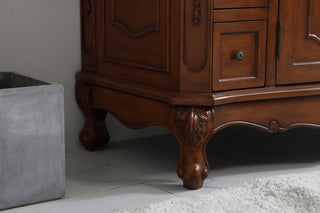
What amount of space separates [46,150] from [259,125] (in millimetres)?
542

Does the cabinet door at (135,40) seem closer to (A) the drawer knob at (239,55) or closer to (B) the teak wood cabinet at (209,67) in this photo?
(B) the teak wood cabinet at (209,67)

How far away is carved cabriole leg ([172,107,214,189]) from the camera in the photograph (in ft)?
3.98

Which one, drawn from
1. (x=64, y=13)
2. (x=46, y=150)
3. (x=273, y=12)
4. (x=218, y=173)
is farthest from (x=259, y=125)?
(x=64, y=13)

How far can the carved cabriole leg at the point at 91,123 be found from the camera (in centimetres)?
157

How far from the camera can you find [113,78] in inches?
57.9

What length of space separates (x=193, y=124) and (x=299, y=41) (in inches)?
14.6

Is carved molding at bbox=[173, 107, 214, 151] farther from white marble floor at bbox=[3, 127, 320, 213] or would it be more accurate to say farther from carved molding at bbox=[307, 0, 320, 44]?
carved molding at bbox=[307, 0, 320, 44]

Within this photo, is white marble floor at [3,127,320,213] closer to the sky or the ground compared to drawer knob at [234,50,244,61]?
closer to the ground

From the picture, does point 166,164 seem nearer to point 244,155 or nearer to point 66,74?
point 244,155

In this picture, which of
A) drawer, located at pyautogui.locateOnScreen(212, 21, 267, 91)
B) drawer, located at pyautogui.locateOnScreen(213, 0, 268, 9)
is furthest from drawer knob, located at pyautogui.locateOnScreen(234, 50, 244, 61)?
drawer, located at pyautogui.locateOnScreen(213, 0, 268, 9)

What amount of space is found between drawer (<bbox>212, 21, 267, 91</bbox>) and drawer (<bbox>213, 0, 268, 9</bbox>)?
0.04 m

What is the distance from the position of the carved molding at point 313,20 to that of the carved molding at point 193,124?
35cm

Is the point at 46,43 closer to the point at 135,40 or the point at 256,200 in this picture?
the point at 135,40

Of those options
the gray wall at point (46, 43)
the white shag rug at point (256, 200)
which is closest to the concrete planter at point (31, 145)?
the white shag rug at point (256, 200)
